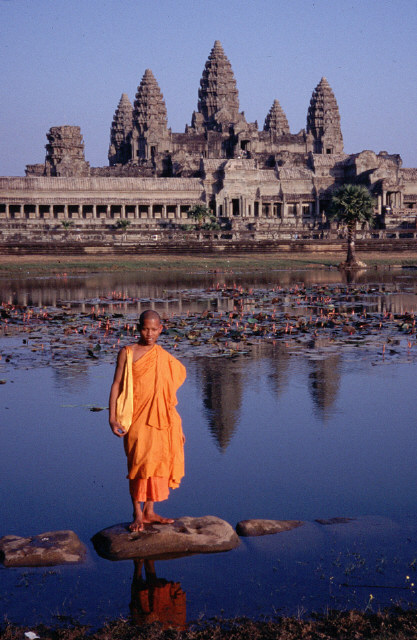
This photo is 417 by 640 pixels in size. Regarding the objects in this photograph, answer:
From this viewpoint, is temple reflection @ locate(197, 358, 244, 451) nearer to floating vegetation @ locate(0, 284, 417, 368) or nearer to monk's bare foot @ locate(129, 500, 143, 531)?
floating vegetation @ locate(0, 284, 417, 368)

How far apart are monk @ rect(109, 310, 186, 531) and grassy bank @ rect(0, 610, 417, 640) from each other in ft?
5.51

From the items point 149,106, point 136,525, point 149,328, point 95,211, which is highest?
point 149,106

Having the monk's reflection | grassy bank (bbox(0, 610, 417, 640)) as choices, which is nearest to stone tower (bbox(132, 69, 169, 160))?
the monk's reflection

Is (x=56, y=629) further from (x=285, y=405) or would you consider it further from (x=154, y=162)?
(x=154, y=162)

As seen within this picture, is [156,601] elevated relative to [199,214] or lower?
lower

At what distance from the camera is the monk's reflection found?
6.41 m

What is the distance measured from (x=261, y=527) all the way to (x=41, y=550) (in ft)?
6.78

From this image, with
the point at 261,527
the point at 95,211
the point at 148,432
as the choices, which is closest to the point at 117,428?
the point at 148,432

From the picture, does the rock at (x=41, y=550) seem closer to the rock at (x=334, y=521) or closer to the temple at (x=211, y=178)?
the rock at (x=334, y=521)

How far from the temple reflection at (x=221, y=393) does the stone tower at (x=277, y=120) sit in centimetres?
12442

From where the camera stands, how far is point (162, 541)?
7641 millimetres

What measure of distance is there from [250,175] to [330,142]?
24.3 m

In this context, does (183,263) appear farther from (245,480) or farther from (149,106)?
(149,106)

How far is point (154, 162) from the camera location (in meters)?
116
